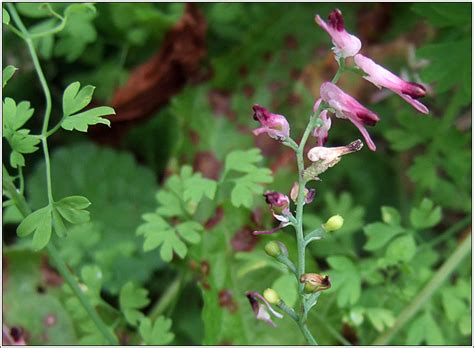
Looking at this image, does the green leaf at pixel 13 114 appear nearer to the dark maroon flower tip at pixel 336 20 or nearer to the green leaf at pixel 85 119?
the green leaf at pixel 85 119

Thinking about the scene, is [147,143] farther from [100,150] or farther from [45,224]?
[45,224]

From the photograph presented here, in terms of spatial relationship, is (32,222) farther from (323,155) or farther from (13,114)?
(323,155)

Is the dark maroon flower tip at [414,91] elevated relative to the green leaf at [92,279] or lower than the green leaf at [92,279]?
elevated

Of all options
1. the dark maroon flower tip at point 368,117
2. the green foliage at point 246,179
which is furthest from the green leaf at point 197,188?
the dark maroon flower tip at point 368,117

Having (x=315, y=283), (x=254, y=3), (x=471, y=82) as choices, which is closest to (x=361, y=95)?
(x=254, y=3)

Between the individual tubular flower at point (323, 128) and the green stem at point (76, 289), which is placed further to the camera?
the green stem at point (76, 289)

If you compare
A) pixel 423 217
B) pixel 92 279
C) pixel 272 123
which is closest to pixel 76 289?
pixel 92 279
